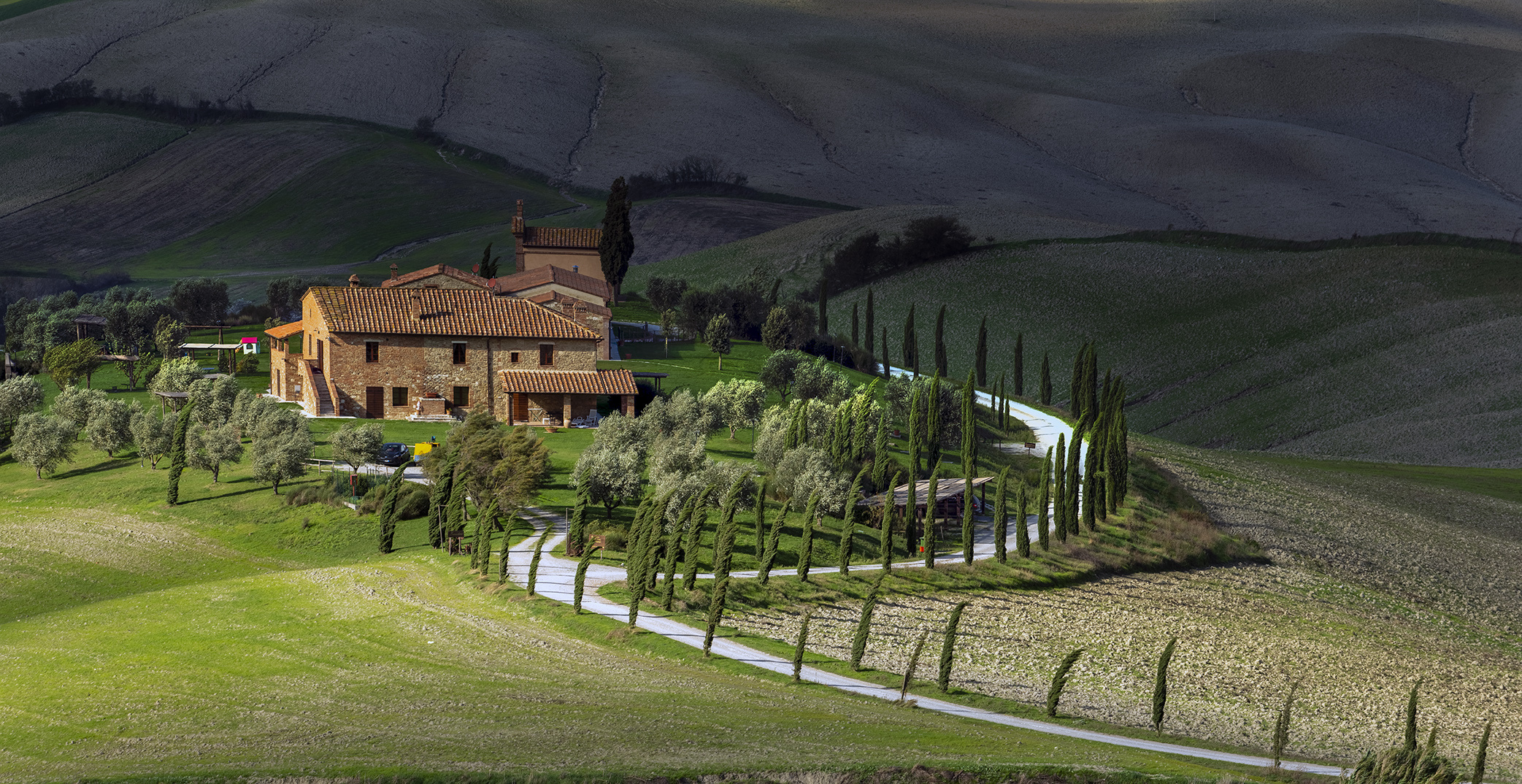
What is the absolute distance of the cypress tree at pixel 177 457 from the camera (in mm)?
56438

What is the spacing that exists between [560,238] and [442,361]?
48842 millimetres

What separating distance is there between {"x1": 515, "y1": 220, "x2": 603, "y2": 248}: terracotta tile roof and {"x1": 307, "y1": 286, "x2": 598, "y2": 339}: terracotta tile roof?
1620 inches

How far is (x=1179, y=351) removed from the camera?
12250 cm

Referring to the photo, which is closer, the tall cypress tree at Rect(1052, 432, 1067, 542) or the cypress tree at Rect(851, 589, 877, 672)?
the cypress tree at Rect(851, 589, 877, 672)

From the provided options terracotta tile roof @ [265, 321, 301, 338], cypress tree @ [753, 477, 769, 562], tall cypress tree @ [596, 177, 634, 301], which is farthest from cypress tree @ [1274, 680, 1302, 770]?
tall cypress tree @ [596, 177, 634, 301]

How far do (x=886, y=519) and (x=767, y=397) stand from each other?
3714 cm

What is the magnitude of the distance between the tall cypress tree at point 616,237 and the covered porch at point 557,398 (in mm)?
42668

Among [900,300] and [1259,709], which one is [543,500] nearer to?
[1259,709]

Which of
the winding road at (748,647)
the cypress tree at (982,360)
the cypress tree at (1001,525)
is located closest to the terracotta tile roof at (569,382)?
the winding road at (748,647)

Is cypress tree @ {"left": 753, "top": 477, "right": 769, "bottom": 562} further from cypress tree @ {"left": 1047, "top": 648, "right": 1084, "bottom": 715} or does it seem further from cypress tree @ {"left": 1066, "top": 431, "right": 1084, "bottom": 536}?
cypress tree @ {"left": 1047, "top": 648, "right": 1084, "bottom": 715}

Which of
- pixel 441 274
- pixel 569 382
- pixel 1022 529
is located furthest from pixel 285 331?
pixel 1022 529

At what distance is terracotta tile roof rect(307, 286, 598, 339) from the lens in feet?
251

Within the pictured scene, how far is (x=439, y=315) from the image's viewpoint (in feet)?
256

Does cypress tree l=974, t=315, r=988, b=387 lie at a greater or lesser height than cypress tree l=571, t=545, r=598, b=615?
greater
